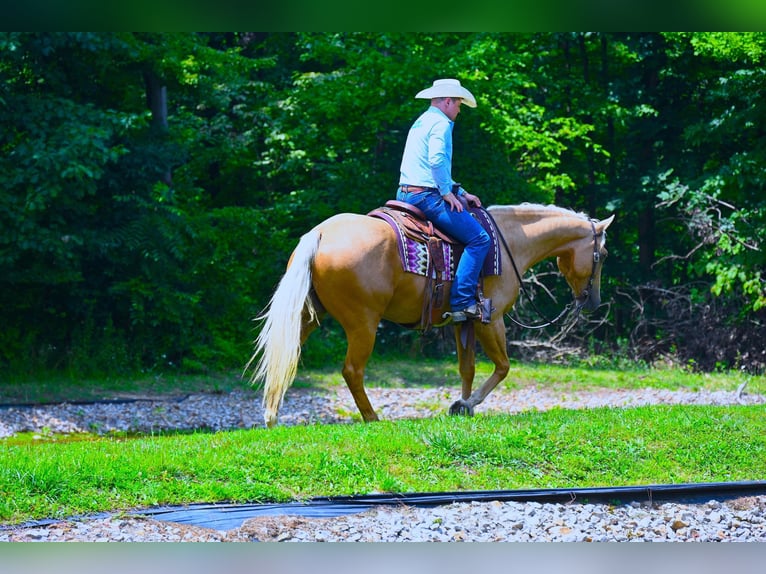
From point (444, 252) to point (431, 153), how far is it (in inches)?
35.5

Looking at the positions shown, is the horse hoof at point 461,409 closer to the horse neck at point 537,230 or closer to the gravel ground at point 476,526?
the horse neck at point 537,230

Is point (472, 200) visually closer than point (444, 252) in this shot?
No

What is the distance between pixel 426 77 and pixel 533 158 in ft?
10.6

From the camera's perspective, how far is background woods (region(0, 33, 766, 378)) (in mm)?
13680

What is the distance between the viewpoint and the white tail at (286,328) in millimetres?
7793

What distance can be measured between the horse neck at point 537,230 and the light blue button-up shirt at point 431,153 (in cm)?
99

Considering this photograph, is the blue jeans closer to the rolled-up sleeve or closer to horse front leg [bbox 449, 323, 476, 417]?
the rolled-up sleeve

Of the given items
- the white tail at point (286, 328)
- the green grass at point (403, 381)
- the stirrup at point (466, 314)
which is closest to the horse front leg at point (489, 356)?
the stirrup at point (466, 314)

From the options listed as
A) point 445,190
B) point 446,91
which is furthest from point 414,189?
point 446,91

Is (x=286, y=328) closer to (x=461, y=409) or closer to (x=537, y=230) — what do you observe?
(x=461, y=409)

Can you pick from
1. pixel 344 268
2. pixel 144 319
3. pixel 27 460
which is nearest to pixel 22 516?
pixel 27 460

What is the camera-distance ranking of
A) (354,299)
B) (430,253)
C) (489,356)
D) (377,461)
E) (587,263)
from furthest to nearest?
(587,263)
(489,356)
(430,253)
(354,299)
(377,461)

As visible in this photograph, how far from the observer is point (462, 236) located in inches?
331

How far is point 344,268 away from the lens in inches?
312
